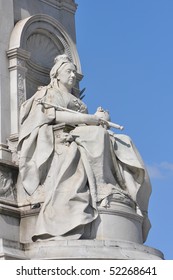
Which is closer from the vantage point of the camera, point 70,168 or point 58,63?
point 70,168

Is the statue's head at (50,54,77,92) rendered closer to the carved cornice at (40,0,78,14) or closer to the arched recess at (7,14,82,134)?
the arched recess at (7,14,82,134)

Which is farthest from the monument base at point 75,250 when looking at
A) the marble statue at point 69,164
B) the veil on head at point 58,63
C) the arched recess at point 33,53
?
the veil on head at point 58,63

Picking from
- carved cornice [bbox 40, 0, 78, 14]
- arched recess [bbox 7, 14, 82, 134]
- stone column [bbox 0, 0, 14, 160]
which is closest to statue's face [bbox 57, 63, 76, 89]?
arched recess [bbox 7, 14, 82, 134]

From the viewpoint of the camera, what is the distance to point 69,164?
2020cm

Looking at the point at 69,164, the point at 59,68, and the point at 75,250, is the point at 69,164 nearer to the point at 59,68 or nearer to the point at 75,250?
the point at 75,250

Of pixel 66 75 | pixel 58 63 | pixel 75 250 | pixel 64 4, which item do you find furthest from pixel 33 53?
pixel 75 250

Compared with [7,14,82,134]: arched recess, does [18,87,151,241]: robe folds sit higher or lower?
lower

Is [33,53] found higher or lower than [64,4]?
lower

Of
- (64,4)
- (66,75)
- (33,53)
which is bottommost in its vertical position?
(66,75)

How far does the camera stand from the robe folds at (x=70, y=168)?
19766mm

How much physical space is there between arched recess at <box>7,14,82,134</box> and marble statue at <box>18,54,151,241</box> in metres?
0.61

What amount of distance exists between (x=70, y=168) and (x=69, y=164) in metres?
0.10

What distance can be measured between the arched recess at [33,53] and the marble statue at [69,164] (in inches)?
24.1

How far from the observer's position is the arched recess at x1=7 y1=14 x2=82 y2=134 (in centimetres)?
2220
